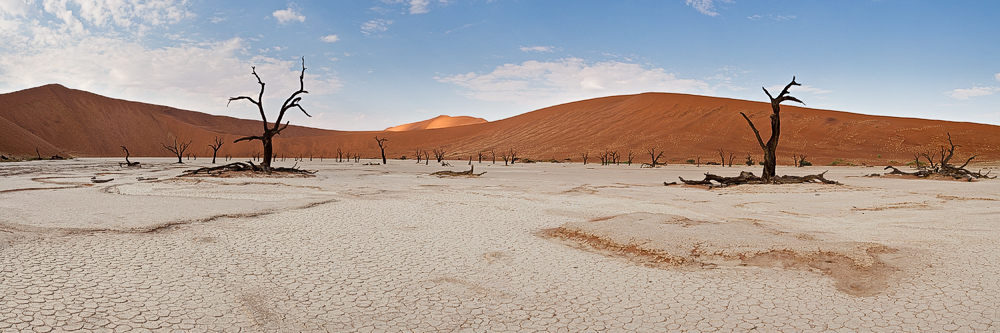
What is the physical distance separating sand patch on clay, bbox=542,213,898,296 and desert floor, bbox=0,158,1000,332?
3cm

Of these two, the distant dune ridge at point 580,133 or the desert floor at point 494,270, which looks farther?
the distant dune ridge at point 580,133

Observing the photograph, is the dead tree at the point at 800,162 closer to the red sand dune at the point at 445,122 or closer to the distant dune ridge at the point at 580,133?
the distant dune ridge at the point at 580,133

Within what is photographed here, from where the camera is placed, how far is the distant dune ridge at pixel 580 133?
53.6 metres

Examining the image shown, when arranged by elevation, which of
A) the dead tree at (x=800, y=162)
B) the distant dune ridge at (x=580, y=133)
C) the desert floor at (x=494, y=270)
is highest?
the distant dune ridge at (x=580, y=133)

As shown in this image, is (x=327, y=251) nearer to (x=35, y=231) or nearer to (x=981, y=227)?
(x=35, y=231)

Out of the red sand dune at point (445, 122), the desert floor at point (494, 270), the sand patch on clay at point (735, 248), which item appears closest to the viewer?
the desert floor at point (494, 270)

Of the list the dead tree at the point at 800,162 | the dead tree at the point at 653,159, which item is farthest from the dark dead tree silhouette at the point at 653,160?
the dead tree at the point at 800,162

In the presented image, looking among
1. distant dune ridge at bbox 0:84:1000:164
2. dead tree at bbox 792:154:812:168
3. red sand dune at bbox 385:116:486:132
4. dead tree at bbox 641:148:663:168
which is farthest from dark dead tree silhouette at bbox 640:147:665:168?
red sand dune at bbox 385:116:486:132

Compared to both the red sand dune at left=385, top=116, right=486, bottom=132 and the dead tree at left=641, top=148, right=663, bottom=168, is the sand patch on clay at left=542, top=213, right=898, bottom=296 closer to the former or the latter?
the dead tree at left=641, top=148, right=663, bottom=168

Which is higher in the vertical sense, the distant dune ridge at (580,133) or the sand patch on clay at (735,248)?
the distant dune ridge at (580,133)

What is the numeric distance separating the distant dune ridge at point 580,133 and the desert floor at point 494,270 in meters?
45.5

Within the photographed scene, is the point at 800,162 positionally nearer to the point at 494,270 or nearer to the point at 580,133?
the point at 580,133

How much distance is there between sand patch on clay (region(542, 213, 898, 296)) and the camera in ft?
15.2

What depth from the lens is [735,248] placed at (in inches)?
216
